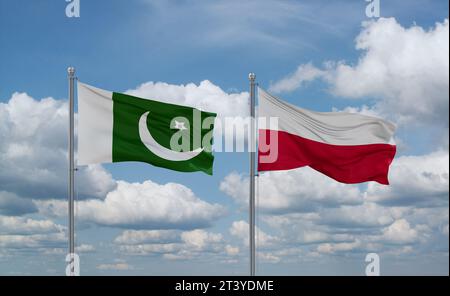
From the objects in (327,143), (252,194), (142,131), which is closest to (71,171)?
(142,131)

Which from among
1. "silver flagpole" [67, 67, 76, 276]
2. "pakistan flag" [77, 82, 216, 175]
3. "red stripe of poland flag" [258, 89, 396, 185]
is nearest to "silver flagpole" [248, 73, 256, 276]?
"red stripe of poland flag" [258, 89, 396, 185]

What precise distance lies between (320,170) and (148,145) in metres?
6.48

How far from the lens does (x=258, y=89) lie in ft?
82.5

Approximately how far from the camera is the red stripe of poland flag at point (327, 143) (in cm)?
2517

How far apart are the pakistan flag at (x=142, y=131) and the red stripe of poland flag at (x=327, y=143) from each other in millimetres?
2164

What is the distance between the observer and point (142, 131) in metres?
24.5

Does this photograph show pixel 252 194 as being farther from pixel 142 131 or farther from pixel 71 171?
pixel 71 171

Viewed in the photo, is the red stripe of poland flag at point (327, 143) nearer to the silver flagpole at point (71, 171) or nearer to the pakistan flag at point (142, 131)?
the pakistan flag at point (142, 131)

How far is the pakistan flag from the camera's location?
954 inches

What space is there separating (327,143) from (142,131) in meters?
6.99

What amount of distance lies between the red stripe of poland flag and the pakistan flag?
216 cm
